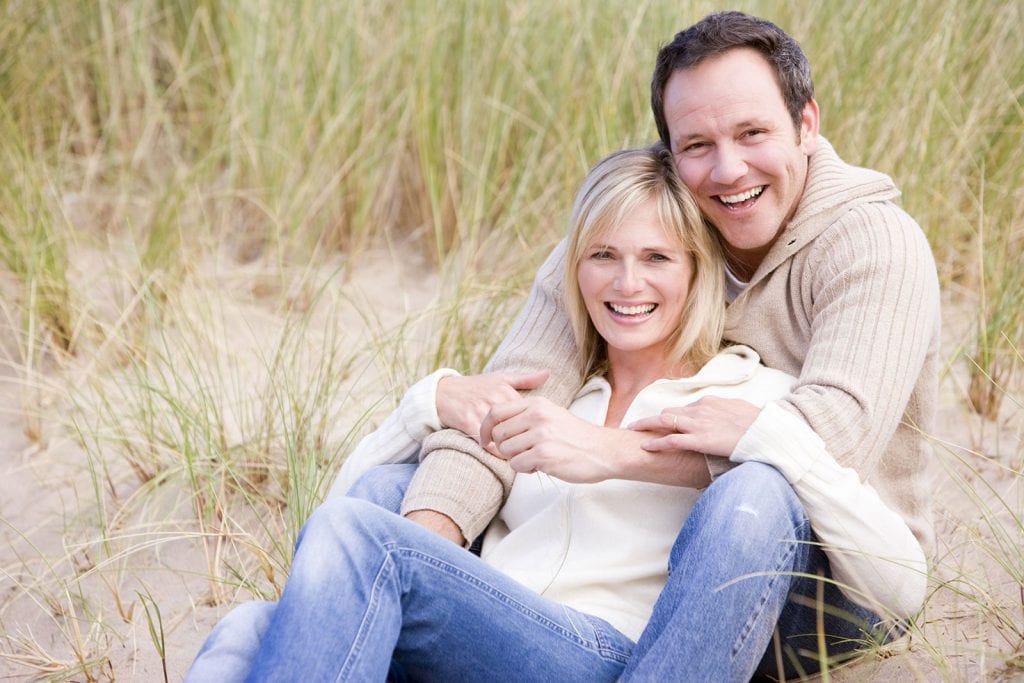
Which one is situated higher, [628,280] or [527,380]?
[628,280]

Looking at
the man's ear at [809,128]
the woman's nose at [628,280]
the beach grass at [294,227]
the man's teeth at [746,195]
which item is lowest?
the beach grass at [294,227]

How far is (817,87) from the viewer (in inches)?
167

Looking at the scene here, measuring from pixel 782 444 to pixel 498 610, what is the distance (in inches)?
22.8

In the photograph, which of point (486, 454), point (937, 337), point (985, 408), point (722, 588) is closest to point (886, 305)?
point (937, 337)

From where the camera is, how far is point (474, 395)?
2660 mm

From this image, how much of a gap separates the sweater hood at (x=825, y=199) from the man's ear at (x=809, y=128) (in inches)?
2.5

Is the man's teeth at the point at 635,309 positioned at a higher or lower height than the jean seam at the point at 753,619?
higher

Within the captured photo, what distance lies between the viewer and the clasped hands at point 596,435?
2.23 m

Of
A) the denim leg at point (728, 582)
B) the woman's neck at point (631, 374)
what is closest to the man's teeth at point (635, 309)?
the woman's neck at point (631, 374)

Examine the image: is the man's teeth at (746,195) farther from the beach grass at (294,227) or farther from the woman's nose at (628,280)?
the beach grass at (294,227)

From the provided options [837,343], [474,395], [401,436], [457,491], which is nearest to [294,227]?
[401,436]

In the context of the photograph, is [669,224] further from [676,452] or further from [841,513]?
[841,513]

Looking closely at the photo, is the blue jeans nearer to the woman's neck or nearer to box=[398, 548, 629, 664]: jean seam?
box=[398, 548, 629, 664]: jean seam

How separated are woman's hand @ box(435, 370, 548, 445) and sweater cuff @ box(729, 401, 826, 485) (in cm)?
63
